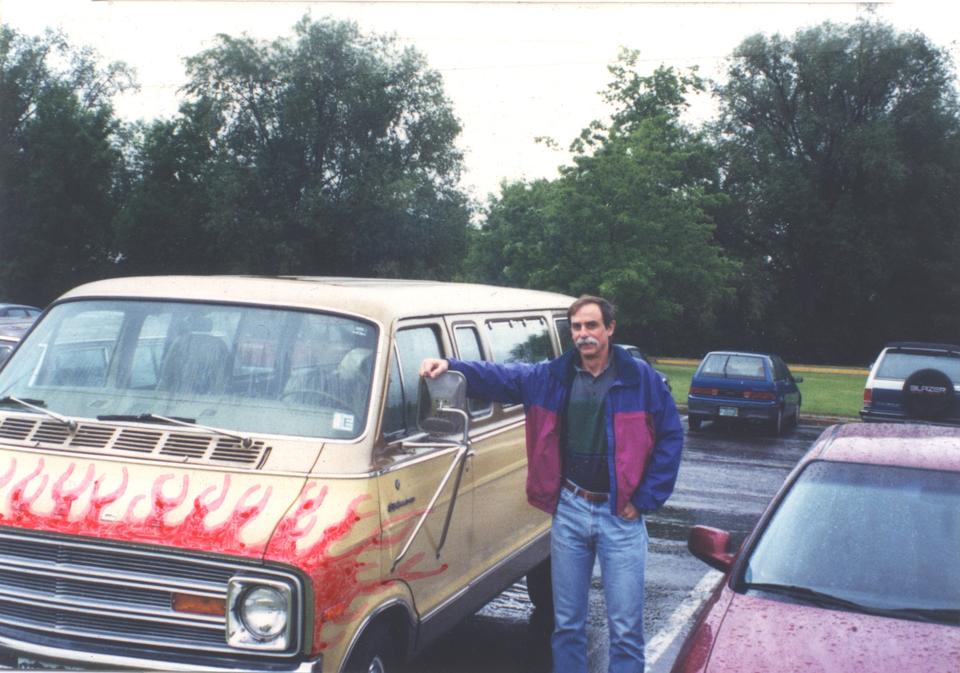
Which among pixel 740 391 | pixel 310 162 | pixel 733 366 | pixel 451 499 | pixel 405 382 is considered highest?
pixel 310 162

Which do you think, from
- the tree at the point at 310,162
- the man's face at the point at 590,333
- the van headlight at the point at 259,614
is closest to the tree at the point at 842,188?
the tree at the point at 310,162

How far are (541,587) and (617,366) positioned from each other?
2.96 metres

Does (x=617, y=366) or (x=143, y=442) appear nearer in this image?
(x=143, y=442)

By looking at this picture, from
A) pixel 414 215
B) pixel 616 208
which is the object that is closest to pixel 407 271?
pixel 414 215

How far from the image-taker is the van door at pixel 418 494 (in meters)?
4.25

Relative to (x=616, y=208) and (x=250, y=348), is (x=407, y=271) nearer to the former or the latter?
(x=616, y=208)

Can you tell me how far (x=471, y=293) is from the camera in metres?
6.00

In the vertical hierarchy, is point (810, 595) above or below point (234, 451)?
below

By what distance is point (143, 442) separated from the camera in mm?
4098

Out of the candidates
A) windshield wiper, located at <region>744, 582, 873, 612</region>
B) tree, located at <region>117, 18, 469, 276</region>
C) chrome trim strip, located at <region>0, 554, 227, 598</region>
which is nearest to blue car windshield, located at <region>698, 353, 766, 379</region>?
windshield wiper, located at <region>744, 582, 873, 612</region>

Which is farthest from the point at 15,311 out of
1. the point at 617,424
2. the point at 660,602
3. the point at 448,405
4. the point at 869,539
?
the point at 869,539

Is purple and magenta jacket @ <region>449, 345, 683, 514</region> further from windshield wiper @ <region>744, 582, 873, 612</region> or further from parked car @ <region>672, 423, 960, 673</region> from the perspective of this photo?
windshield wiper @ <region>744, 582, 873, 612</region>

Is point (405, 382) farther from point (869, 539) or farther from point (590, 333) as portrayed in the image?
point (869, 539)

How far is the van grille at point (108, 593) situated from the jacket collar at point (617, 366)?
1.67 meters
